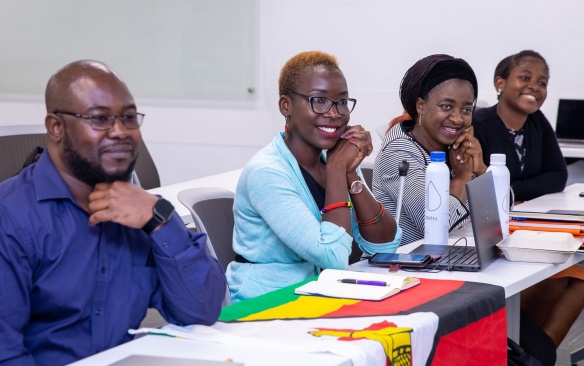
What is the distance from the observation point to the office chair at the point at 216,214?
2.69 metres

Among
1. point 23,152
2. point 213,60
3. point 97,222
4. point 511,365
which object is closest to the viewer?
point 97,222

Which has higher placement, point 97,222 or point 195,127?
point 97,222

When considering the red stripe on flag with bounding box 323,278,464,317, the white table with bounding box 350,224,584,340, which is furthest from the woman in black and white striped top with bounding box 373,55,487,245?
the red stripe on flag with bounding box 323,278,464,317

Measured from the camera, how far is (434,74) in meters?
3.16

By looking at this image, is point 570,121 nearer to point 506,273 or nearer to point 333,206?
point 506,273

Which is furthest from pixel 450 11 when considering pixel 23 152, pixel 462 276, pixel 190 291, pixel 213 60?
pixel 190 291

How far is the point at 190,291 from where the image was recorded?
1.91 meters

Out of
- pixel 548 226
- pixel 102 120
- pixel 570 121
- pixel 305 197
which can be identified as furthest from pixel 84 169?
pixel 570 121

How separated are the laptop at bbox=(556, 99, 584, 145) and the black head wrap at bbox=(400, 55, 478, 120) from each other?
2.38 m

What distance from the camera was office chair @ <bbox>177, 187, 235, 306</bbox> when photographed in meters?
2.69

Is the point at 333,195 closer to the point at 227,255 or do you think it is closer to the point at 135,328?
the point at 227,255

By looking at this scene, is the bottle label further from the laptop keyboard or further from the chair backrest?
the chair backrest

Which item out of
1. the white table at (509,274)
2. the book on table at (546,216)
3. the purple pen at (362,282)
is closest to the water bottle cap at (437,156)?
the white table at (509,274)

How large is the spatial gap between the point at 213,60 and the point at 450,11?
170 cm
